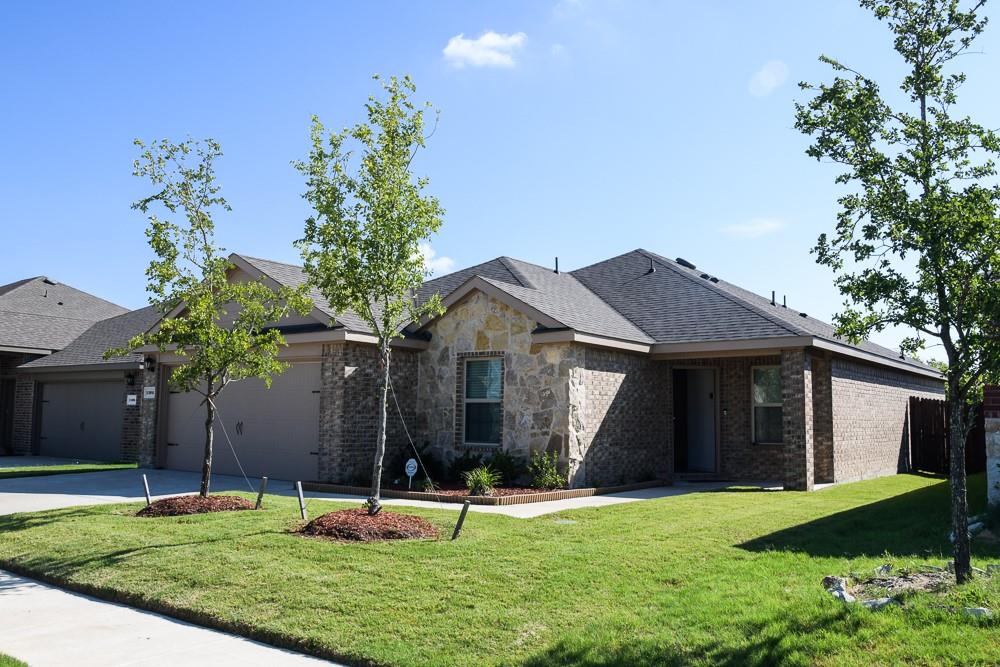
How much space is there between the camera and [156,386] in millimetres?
19234

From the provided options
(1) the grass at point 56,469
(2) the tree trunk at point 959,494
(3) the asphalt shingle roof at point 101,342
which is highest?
(3) the asphalt shingle roof at point 101,342

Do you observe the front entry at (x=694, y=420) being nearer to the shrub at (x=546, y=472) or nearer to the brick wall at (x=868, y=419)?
the brick wall at (x=868, y=419)

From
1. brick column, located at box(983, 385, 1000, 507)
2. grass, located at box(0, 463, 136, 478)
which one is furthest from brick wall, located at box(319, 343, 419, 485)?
brick column, located at box(983, 385, 1000, 507)

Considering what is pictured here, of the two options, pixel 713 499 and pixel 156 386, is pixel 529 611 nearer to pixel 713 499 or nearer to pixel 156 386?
pixel 713 499

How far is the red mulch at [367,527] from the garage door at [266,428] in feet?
20.1

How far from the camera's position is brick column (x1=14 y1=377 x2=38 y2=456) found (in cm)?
2403

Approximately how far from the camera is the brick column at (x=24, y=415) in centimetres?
2403

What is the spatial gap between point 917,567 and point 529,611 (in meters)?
3.72

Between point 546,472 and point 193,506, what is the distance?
19.4ft

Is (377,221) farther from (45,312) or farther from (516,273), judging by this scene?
(45,312)

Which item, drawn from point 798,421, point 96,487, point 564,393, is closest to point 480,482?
point 564,393

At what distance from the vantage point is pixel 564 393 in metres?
14.3

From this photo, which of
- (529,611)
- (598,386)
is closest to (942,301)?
(529,611)

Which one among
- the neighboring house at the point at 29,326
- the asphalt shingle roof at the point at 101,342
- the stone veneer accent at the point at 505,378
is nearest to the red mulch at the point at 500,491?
the stone veneer accent at the point at 505,378
